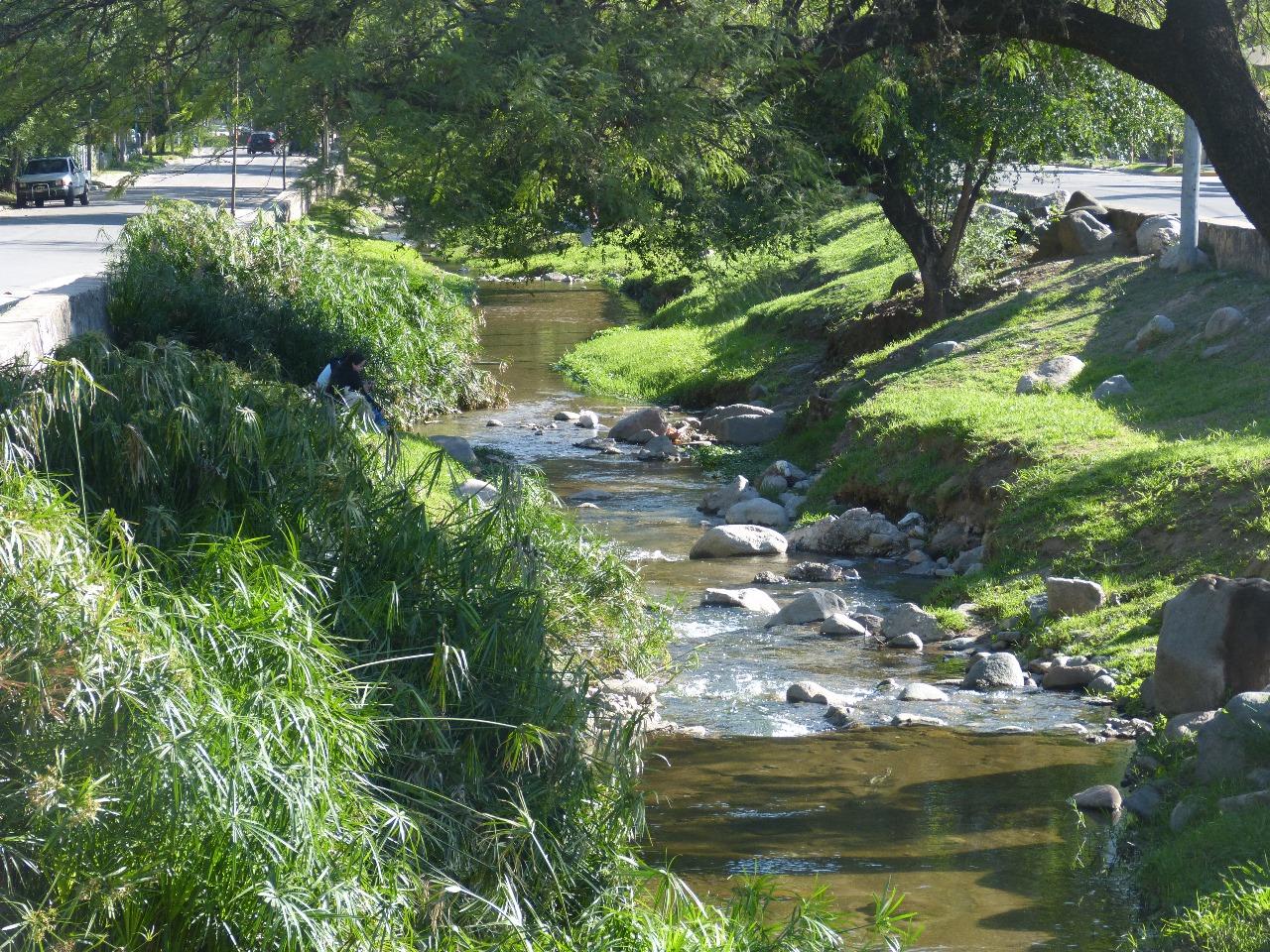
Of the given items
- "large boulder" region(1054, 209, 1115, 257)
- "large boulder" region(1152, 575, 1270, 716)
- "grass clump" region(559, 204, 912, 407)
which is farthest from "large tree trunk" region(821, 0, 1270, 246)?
"grass clump" region(559, 204, 912, 407)

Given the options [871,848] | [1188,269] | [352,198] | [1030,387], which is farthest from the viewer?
[1188,269]

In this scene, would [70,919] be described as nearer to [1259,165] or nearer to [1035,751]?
[1035,751]

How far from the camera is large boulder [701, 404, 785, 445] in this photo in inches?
A: 822

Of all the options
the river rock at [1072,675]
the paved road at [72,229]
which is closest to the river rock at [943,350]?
the paved road at [72,229]

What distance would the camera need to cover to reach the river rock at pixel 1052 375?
16016 mm

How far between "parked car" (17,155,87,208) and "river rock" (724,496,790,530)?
29616 millimetres

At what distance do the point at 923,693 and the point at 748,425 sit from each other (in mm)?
11091

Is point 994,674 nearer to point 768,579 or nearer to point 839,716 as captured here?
point 839,716

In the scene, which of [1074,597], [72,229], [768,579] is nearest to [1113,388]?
[768,579]

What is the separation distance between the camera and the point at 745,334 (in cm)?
2686

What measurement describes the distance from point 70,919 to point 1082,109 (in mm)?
16907

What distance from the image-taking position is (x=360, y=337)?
19625 mm

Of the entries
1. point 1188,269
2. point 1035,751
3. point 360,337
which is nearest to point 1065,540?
point 1035,751

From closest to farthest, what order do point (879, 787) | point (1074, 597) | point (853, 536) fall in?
point (879, 787) < point (1074, 597) < point (853, 536)
